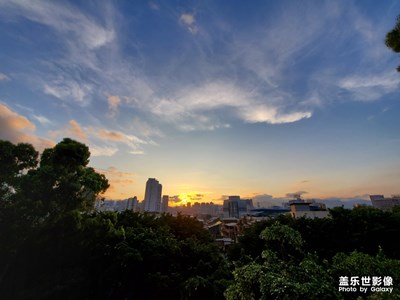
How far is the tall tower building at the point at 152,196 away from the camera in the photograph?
16275cm

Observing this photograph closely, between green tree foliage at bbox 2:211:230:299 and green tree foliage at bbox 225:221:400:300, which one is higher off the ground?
green tree foliage at bbox 225:221:400:300

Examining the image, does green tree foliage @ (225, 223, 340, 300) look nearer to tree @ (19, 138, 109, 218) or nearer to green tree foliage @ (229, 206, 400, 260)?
tree @ (19, 138, 109, 218)

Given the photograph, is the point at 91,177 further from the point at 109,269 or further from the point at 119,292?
the point at 119,292

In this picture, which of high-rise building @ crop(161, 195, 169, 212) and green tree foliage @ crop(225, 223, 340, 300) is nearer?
green tree foliage @ crop(225, 223, 340, 300)

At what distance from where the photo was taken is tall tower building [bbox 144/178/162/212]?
6407 inches

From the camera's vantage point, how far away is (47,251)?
14.2m

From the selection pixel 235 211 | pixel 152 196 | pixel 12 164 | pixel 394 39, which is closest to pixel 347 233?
pixel 394 39

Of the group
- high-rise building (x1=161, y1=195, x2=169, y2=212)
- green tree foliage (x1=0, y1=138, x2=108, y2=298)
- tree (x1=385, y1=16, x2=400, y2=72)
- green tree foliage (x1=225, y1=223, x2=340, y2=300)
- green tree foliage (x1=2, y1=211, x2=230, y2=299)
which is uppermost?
high-rise building (x1=161, y1=195, x2=169, y2=212)

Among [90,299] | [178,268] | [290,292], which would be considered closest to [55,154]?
[90,299]

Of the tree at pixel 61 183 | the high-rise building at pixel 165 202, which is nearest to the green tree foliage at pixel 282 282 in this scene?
the tree at pixel 61 183

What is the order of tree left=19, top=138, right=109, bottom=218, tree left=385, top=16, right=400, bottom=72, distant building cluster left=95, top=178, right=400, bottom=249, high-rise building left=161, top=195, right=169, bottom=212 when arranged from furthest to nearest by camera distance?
high-rise building left=161, top=195, right=169, bottom=212 < distant building cluster left=95, top=178, right=400, bottom=249 < tree left=19, top=138, right=109, bottom=218 < tree left=385, top=16, right=400, bottom=72

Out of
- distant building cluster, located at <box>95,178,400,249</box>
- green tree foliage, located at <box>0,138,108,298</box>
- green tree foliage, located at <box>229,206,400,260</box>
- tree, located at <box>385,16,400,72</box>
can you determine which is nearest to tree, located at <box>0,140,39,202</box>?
green tree foliage, located at <box>0,138,108,298</box>

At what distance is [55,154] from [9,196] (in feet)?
11.2

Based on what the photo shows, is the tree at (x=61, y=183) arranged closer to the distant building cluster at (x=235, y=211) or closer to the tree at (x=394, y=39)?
the tree at (x=394, y=39)
